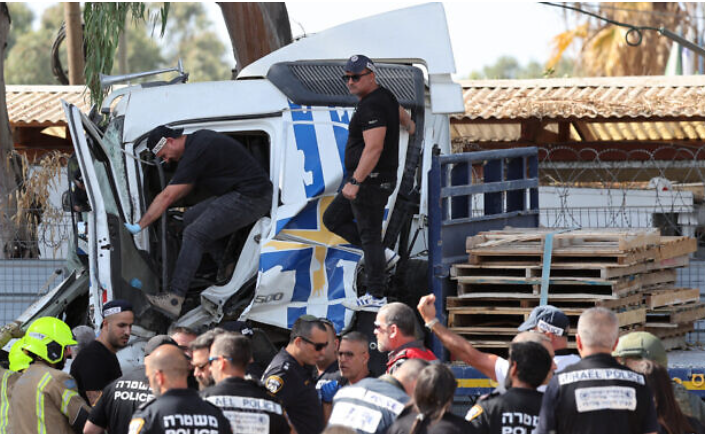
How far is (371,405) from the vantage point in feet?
17.3

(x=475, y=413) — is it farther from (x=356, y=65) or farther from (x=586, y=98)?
(x=586, y=98)

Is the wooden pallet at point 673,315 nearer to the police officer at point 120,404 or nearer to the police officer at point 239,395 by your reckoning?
the police officer at point 239,395

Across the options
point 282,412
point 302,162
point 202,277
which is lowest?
point 282,412

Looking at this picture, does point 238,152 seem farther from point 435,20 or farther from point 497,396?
point 497,396

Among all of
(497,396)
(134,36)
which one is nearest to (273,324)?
(497,396)

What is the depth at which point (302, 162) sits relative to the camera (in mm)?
8391


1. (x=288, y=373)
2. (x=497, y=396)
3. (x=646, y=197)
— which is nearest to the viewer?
(x=497, y=396)

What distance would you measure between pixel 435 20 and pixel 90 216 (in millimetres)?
3090

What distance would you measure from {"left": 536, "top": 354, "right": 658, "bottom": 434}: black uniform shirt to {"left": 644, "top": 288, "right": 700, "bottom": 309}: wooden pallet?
106 inches

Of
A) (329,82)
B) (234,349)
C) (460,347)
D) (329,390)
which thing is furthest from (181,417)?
(329,82)

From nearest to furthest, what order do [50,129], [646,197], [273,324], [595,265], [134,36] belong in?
[595,265] → [273,324] → [646,197] → [50,129] → [134,36]

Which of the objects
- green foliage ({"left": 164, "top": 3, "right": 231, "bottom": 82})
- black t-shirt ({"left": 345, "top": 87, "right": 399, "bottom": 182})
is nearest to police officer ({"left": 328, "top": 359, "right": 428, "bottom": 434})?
black t-shirt ({"left": 345, "top": 87, "right": 399, "bottom": 182})

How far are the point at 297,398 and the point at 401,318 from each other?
73cm

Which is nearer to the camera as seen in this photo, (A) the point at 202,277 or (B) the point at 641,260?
(B) the point at 641,260
